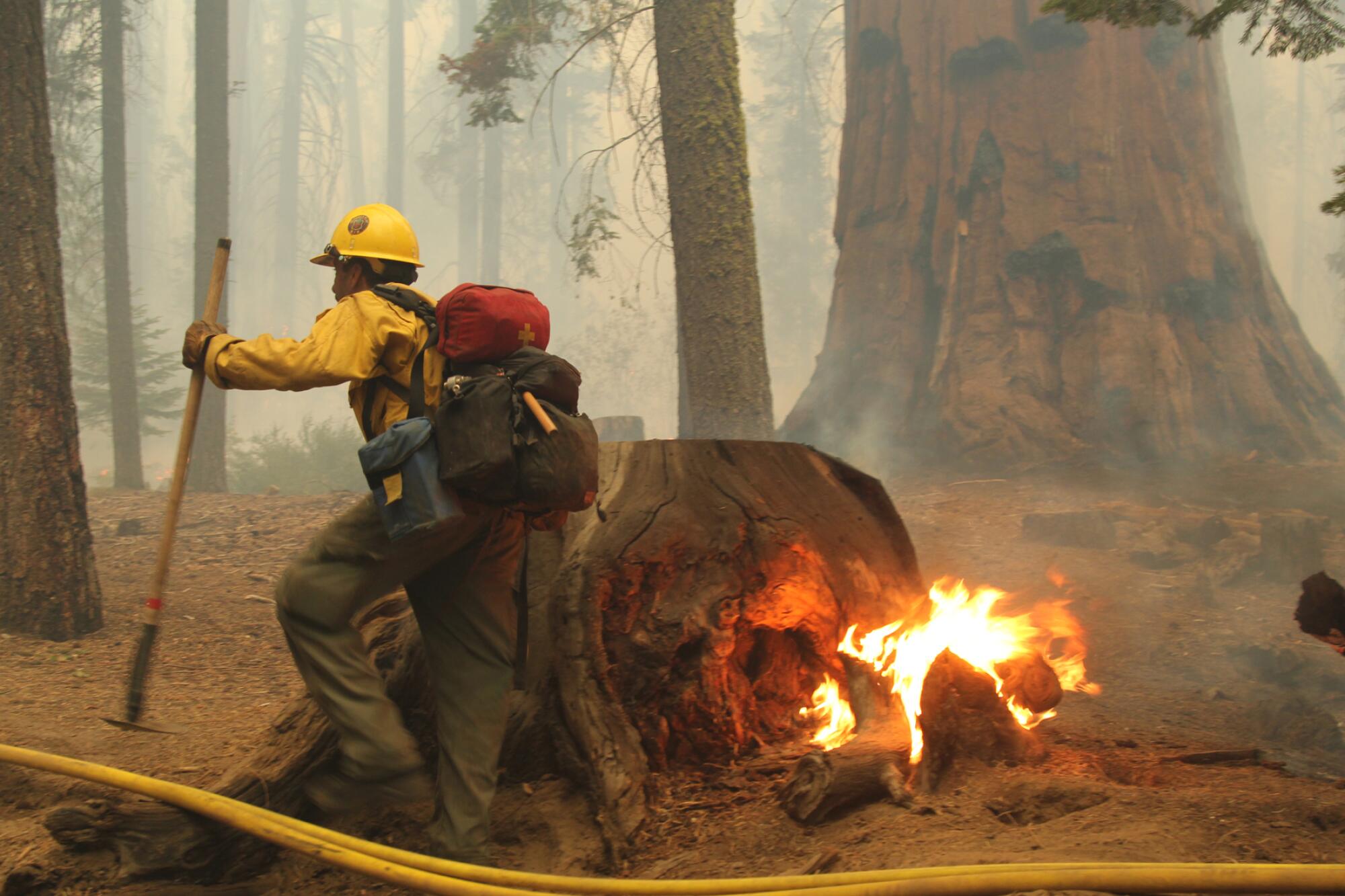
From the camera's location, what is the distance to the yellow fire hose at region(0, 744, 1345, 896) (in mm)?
2449

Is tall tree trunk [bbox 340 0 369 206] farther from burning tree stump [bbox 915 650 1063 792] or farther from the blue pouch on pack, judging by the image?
burning tree stump [bbox 915 650 1063 792]

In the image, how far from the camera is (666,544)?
4160 mm

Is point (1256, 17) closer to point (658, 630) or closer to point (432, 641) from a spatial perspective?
point (658, 630)

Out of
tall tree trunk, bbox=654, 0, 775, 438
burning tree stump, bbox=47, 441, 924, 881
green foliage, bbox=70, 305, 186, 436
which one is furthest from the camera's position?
green foliage, bbox=70, 305, 186, 436

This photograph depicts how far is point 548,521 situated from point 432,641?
63 centimetres

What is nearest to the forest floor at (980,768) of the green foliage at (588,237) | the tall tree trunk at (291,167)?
the green foliage at (588,237)

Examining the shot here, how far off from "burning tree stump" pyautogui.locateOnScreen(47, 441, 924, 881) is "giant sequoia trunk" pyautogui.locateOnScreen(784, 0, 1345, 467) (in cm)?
772

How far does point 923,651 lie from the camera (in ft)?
15.0

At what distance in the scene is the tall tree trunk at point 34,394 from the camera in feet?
21.9

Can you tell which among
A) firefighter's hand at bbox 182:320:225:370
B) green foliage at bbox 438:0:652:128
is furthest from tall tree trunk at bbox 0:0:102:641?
green foliage at bbox 438:0:652:128

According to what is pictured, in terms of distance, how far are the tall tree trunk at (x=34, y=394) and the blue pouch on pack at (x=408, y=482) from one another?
4667 mm

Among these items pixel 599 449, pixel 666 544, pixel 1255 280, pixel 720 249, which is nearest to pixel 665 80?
pixel 720 249

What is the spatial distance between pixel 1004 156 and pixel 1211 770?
9808mm

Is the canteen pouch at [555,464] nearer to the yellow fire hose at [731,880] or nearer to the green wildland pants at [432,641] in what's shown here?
the green wildland pants at [432,641]
